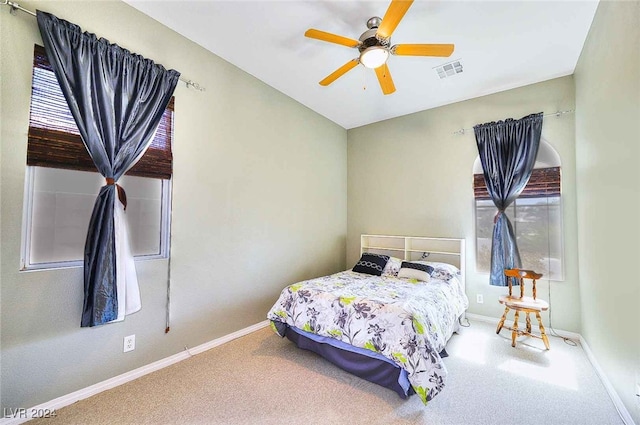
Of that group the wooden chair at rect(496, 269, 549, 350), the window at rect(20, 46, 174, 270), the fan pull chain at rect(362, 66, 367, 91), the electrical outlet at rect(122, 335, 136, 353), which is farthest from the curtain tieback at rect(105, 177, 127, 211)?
the wooden chair at rect(496, 269, 549, 350)

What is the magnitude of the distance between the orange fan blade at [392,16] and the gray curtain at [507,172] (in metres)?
2.42

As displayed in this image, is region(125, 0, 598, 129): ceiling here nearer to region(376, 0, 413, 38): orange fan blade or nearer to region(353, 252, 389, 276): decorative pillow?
region(376, 0, 413, 38): orange fan blade

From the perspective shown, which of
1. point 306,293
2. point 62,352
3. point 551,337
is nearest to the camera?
point 62,352

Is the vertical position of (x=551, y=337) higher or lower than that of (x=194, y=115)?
lower

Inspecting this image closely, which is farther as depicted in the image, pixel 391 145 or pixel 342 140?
pixel 342 140

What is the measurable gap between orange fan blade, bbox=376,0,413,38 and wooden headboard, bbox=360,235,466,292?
2891 mm

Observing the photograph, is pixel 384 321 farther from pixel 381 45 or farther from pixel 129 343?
pixel 381 45

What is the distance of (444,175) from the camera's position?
4.05 meters

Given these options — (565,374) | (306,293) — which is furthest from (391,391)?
(565,374)

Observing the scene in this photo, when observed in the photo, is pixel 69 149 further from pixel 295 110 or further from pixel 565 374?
pixel 565 374

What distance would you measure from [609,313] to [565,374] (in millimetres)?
708

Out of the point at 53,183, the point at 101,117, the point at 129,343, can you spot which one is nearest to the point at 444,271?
the point at 129,343

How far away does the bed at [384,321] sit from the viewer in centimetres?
199

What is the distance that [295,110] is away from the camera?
4027 mm
